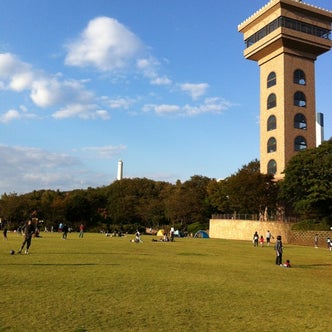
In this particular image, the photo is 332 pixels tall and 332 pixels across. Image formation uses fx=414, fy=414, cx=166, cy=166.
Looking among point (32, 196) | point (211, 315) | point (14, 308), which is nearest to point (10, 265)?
point (14, 308)

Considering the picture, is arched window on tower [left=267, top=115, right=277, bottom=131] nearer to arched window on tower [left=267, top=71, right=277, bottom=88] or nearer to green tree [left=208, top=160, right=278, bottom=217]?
arched window on tower [left=267, top=71, right=277, bottom=88]

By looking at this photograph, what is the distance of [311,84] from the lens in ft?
242

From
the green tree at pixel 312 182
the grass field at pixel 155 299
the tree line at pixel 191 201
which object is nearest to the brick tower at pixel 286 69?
the tree line at pixel 191 201

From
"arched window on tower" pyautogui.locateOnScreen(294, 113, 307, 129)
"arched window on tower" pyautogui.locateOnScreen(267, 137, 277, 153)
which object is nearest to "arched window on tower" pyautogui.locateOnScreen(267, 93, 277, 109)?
"arched window on tower" pyautogui.locateOnScreen(294, 113, 307, 129)

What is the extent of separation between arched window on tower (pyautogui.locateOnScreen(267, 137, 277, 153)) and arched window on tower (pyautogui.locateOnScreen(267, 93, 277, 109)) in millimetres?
5977

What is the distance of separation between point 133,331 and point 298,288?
810 cm

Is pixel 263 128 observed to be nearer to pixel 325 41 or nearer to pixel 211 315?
pixel 325 41

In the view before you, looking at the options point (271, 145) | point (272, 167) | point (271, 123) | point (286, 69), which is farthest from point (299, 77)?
point (272, 167)

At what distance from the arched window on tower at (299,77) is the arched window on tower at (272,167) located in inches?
577

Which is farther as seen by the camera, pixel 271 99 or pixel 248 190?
pixel 271 99

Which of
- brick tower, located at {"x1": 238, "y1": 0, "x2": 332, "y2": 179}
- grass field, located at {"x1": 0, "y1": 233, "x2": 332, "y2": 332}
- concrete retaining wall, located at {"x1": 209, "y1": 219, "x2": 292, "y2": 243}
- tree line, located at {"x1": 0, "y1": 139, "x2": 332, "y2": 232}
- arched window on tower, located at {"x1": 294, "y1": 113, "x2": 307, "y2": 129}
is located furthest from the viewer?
arched window on tower, located at {"x1": 294, "y1": 113, "x2": 307, "y2": 129}

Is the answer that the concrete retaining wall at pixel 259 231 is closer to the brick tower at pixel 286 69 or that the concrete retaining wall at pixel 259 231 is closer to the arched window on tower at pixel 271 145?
the brick tower at pixel 286 69

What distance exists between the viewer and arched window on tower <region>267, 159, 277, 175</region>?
69956mm

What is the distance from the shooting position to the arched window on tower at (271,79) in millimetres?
72688
